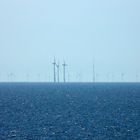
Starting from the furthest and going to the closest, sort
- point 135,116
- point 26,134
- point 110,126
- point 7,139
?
point 135,116, point 110,126, point 26,134, point 7,139

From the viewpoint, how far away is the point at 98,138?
49281mm

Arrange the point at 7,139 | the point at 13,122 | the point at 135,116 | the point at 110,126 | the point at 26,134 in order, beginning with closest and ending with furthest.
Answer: the point at 7,139
the point at 26,134
the point at 110,126
the point at 13,122
the point at 135,116

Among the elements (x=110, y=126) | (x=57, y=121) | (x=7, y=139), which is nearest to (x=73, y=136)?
(x=7, y=139)

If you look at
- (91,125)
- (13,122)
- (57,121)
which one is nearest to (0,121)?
(13,122)

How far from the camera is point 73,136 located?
5091 cm

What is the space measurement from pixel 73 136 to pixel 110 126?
1053cm

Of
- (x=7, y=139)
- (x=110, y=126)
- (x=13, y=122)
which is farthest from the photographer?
(x=13, y=122)

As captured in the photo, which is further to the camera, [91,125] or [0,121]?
[0,121]

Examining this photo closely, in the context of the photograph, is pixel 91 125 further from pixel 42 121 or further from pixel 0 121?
pixel 0 121

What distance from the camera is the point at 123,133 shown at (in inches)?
2096

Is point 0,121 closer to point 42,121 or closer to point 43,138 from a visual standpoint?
point 42,121

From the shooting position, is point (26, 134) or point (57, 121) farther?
point (57, 121)

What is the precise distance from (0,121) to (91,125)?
13.1 m

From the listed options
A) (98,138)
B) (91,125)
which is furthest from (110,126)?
(98,138)
